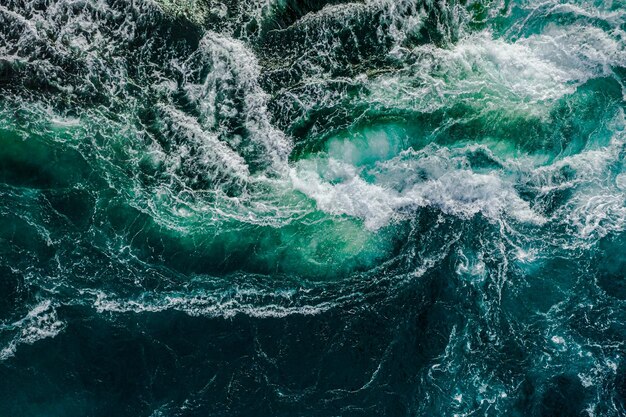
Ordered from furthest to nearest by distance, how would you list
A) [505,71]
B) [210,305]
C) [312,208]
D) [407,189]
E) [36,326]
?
[505,71]
[407,189]
[312,208]
[210,305]
[36,326]

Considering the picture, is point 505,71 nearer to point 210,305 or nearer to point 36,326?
point 210,305

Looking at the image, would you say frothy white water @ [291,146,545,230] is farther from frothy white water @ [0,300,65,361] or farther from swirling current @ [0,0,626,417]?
frothy white water @ [0,300,65,361]

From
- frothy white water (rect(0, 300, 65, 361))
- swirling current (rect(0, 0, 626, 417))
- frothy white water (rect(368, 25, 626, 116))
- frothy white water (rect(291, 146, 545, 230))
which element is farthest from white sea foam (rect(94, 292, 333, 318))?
frothy white water (rect(368, 25, 626, 116))

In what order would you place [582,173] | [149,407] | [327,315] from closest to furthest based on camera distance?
1. [149,407]
2. [327,315]
3. [582,173]

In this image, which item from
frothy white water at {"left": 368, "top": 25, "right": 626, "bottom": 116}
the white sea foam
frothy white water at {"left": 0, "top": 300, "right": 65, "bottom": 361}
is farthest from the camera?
frothy white water at {"left": 368, "top": 25, "right": 626, "bottom": 116}

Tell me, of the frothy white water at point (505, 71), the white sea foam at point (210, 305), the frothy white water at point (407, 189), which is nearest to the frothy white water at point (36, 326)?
the white sea foam at point (210, 305)

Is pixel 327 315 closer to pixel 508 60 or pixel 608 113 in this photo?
pixel 508 60

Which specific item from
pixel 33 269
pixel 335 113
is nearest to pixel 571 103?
pixel 335 113

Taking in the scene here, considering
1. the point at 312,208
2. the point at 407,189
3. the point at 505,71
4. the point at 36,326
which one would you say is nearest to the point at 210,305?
the point at 312,208
